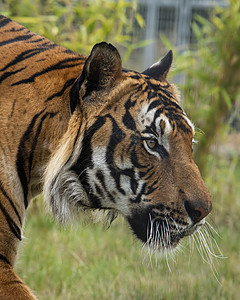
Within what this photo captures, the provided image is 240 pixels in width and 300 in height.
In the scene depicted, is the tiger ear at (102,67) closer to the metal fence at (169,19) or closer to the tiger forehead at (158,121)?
the tiger forehead at (158,121)

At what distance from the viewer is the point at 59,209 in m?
2.27

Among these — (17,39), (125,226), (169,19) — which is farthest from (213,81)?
(169,19)

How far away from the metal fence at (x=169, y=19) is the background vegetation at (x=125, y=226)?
3.10 m

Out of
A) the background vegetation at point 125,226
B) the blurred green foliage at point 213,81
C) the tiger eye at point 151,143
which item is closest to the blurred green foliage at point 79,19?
the background vegetation at point 125,226

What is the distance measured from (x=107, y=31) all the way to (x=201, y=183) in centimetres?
296

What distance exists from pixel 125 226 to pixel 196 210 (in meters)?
1.55

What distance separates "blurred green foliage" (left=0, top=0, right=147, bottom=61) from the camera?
15.5 feet

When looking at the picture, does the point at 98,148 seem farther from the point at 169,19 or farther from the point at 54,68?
the point at 169,19

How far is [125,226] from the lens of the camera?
365 centimetres

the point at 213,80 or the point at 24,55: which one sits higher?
the point at 24,55

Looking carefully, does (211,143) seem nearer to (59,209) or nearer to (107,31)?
(107,31)

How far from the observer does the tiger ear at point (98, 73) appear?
2088 mm

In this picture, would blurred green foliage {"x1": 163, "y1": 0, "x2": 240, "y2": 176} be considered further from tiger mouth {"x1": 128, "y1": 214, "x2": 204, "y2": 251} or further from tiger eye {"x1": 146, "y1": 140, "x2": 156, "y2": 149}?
tiger eye {"x1": 146, "y1": 140, "x2": 156, "y2": 149}

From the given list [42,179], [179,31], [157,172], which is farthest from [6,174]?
[179,31]
